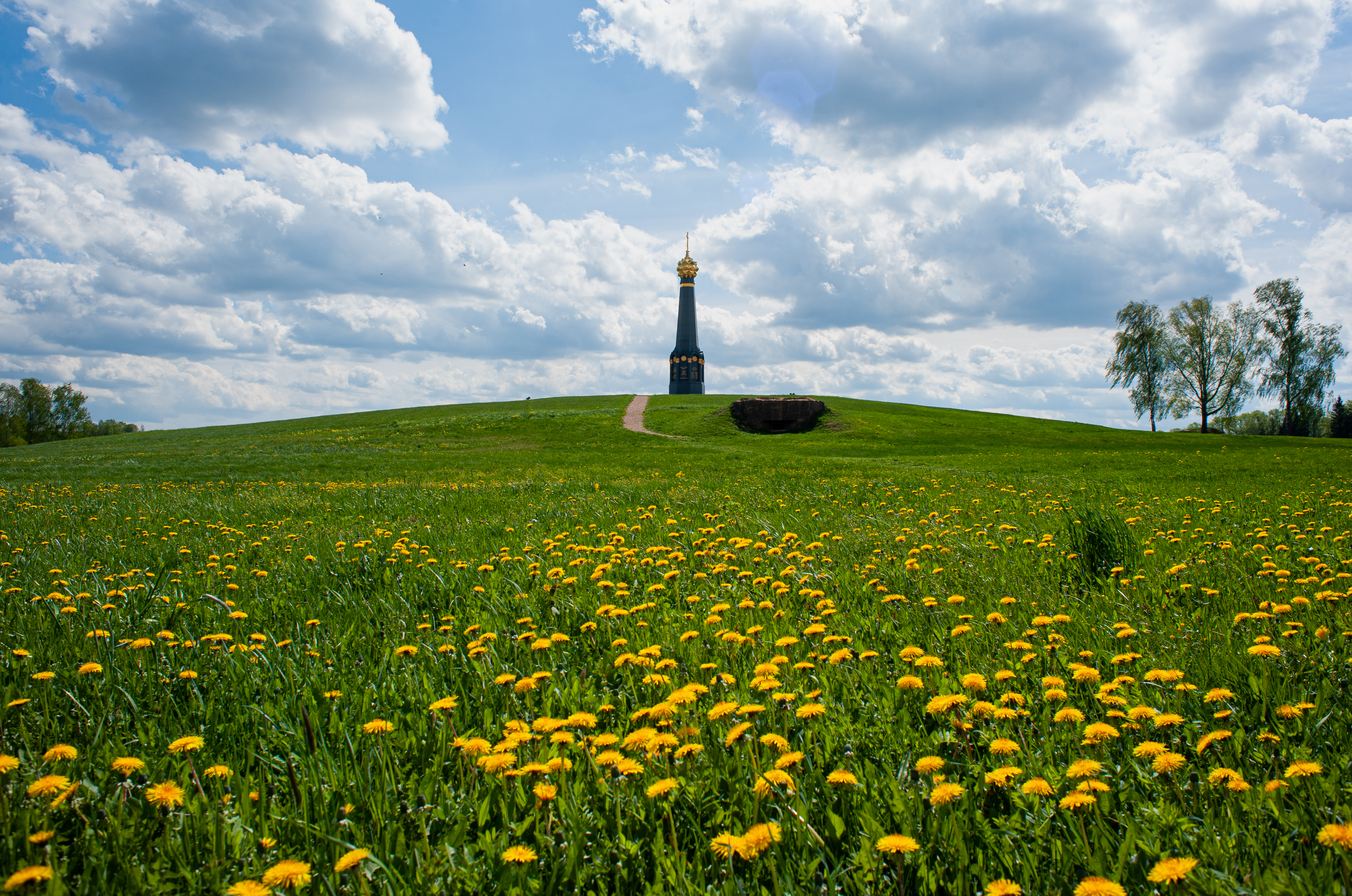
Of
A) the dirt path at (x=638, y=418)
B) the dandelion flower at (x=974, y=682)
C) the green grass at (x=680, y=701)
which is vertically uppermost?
the dirt path at (x=638, y=418)

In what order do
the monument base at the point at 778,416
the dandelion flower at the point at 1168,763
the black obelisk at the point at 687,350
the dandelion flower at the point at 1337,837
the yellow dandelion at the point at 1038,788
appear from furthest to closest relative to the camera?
1. the black obelisk at the point at 687,350
2. the monument base at the point at 778,416
3. the dandelion flower at the point at 1168,763
4. the yellow dandelion at the point at 1038,788
5. the dandelion flower at the point at 1337,837

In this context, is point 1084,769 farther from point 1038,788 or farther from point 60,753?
point 60,753

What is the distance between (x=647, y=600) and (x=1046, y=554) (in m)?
3.44

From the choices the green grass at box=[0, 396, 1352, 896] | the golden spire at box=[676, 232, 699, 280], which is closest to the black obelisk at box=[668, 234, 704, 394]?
the golden spire at box=[676, 232, 699, 280]

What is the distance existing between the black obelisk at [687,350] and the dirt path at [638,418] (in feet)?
22.8

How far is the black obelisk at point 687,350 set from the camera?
6619cm

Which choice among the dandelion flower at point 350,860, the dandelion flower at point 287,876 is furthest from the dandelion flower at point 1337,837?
the dandelion flower at point 287,876

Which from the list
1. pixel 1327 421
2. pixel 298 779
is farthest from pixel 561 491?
pixel 1327 421

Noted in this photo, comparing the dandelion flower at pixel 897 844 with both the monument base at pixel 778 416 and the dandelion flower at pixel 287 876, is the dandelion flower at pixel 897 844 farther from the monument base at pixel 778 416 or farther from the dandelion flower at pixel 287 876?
the monument base at pixel 778 416

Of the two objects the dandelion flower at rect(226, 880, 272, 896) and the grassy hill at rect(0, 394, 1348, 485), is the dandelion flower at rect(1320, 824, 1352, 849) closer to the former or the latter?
the dandelion flower at rect(226, 880, 272, 896)

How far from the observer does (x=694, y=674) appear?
2.88m

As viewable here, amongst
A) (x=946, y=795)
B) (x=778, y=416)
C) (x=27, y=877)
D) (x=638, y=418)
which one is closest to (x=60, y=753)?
(x=27, y=877)

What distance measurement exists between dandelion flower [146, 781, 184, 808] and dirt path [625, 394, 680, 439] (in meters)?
31.9

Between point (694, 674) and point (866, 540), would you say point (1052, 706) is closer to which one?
point (694, 674)
